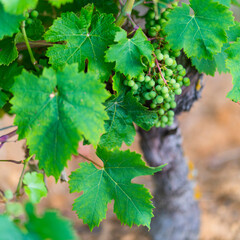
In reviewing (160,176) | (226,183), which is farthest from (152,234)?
(226,183)

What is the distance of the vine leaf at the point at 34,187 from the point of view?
0.82 metres

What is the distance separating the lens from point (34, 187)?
0.85 metres

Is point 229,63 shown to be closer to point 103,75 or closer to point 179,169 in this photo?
point 103,75

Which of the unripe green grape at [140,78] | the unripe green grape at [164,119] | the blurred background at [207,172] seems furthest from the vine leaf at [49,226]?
the blurred background at [207,172]

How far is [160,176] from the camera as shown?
1865 mm

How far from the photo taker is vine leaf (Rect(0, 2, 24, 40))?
71 centimetres

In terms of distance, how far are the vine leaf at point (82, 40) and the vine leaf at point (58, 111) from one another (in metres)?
0.11

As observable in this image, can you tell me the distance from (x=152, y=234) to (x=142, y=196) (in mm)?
1448

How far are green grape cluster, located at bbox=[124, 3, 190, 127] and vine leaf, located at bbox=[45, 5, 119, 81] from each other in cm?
11

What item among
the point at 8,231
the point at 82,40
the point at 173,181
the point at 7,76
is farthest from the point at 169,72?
the point at 173,181

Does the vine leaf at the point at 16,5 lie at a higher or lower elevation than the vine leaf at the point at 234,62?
higher

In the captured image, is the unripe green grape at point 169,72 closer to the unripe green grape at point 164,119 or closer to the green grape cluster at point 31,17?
the unripe green grape at point 164,119

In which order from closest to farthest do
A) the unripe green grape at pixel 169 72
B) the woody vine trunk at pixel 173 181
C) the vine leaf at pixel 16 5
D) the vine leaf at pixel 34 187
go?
the vine leaf at pixel 16 5, the vine leaf at pixel 34 187, the unripe green grape at pixel 169 72, the woody vine trunk at pixel 173 181

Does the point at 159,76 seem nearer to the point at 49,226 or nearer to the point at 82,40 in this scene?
the point at 82,40
